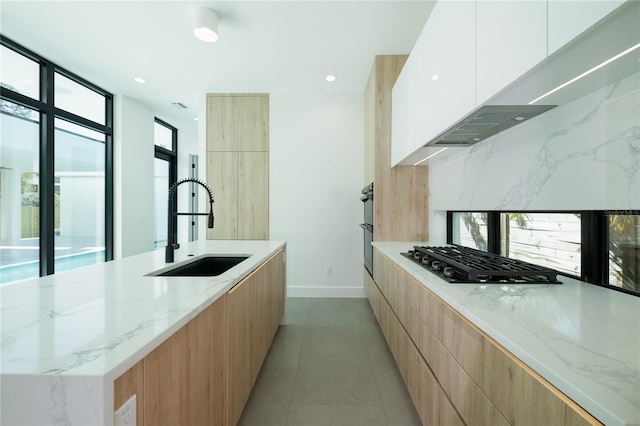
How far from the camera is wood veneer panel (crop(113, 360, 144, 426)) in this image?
573 mm

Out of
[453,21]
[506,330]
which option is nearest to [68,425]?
[506,330]

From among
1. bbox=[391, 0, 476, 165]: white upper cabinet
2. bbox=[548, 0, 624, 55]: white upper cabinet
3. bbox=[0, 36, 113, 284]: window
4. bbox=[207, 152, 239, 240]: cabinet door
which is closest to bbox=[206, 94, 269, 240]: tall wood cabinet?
bbox=[207, 152, 239, 240]: cabinet door

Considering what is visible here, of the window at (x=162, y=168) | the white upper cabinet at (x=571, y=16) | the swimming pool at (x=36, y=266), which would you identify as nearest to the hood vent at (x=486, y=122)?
the white upper cabinet at (x=571, y=16)

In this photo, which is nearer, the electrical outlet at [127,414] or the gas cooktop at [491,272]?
the electrical outlet at [127,414]

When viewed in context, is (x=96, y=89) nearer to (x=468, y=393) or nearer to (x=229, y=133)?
(x=229, y=133)

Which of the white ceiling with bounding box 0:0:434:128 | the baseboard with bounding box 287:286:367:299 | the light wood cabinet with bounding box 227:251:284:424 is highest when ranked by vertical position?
the white ceiling with bounding box 0:0:434:128

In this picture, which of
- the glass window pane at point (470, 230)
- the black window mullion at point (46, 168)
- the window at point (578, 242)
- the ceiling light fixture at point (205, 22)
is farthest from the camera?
the black window mullion at point (46, 168)

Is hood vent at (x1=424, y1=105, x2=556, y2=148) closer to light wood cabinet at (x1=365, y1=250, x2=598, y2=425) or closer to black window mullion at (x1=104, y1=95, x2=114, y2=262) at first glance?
light wood cabinet at (x1=365, y1=250, x2=598, y2=425)

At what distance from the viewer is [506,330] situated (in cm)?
77

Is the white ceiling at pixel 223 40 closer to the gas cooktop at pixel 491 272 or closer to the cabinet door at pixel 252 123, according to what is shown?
the cabinet door at pixel 252 123

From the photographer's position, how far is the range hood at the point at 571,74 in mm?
725

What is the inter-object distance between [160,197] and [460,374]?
19.2 feet

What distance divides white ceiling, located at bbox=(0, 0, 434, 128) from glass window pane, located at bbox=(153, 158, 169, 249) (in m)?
1.86

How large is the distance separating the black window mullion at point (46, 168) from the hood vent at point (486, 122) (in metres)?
4.19
